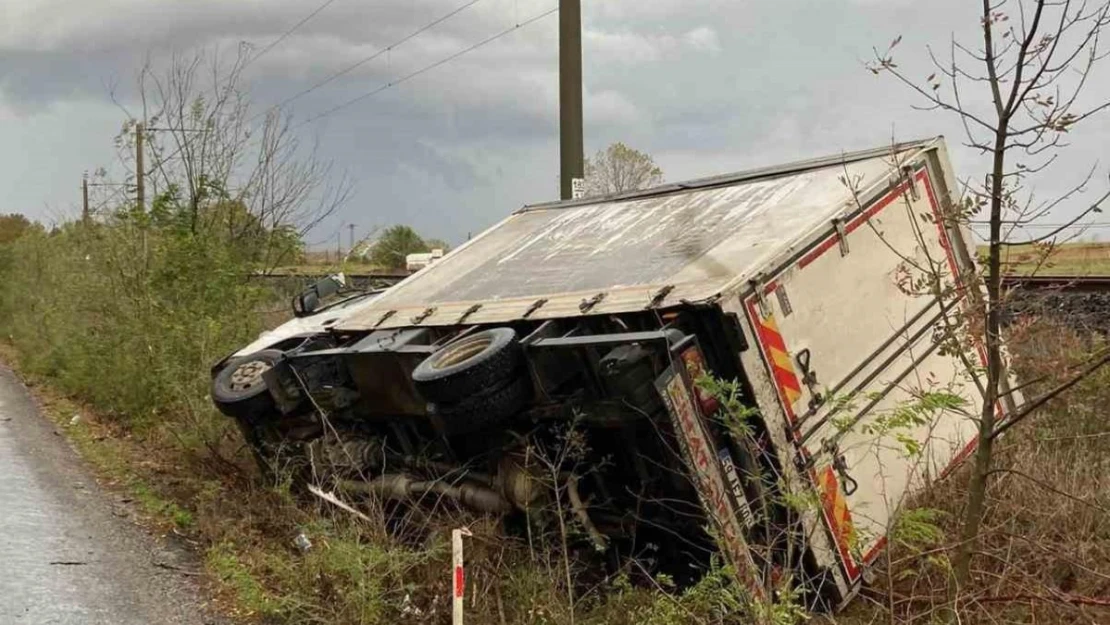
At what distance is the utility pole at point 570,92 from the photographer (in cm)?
1093

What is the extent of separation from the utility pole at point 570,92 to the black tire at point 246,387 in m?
4.47

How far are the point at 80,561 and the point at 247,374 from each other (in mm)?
1674

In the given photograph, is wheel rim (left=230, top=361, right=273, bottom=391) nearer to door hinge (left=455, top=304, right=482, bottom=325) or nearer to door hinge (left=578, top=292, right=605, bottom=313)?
door hinge (left=455, top=304, right=482, bottom=325)

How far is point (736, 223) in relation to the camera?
550 cm

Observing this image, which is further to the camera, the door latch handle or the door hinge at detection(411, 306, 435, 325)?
the door hinge at detection(411, 306, 435, 325)

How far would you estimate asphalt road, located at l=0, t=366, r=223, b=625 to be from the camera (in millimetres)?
Answer: 5457

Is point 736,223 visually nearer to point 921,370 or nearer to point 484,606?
point 921,370

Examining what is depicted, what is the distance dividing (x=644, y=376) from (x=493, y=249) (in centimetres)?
323

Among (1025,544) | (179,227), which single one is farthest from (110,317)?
(1025,544)

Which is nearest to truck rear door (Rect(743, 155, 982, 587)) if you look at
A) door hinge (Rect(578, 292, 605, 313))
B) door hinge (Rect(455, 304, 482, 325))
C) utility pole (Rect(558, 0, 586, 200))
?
door hinge (Rect(578, 292, 605, 313))

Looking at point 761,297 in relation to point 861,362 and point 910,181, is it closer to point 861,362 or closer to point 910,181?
point 861,362

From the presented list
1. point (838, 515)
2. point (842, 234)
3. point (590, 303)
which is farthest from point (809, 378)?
point (590, 303)

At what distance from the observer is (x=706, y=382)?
402cm

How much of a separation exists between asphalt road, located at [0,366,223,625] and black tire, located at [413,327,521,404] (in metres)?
1.81
